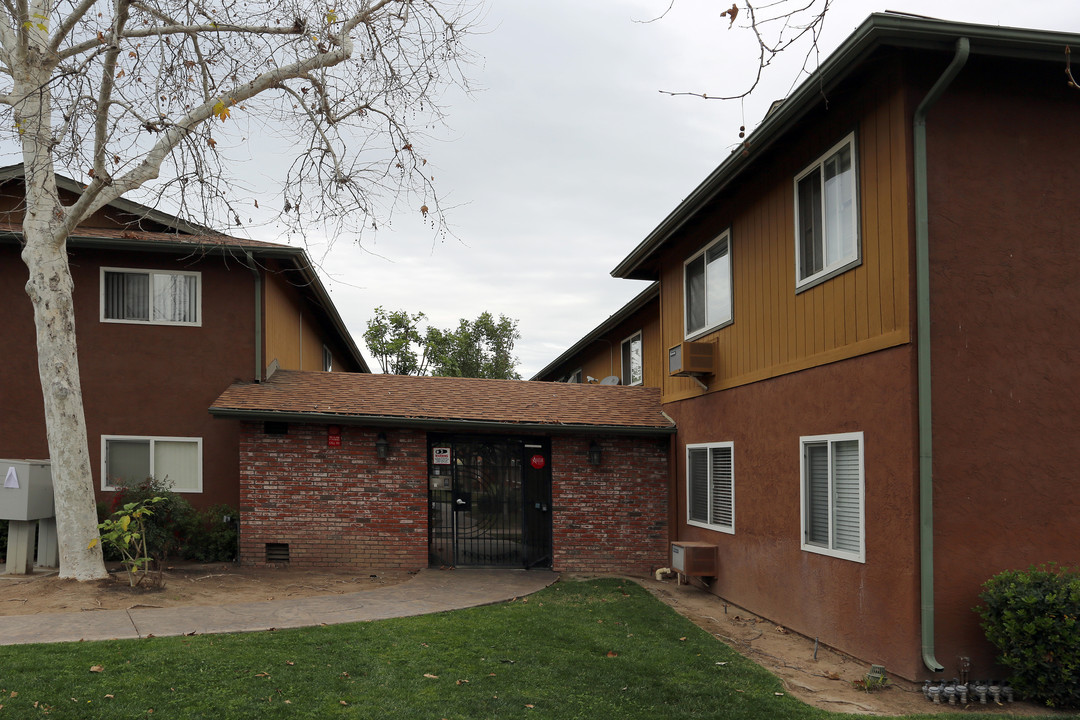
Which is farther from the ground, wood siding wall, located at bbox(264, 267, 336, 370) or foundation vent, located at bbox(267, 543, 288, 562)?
wood siding wall, located at bbox(264, 267, 336, 370)

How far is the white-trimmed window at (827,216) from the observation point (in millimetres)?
7492

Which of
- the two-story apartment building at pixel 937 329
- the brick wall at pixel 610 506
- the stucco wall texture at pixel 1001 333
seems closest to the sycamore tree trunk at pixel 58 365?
the brick wall at pixel 610 506

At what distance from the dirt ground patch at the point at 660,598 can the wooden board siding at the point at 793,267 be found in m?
2.83

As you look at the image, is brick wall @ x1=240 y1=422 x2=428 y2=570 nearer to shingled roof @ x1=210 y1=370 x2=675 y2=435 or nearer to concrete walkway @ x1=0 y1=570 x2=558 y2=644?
shingled roof @ x1=210 y1=370 x2=675 y2=435

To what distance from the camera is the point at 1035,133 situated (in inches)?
268

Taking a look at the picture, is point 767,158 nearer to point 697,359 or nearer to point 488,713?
point 697,359

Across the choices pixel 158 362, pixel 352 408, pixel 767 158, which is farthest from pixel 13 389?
pixel 767 158

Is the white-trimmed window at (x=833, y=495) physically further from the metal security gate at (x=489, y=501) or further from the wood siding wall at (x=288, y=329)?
the wood siding wall at (x=288, y=329)

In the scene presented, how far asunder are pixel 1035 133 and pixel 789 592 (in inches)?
199

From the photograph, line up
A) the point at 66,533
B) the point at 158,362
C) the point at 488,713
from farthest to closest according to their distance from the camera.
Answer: the point at 158,362
the point at 66,533
the point at 488,713

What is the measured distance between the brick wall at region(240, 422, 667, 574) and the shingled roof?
0.39 m

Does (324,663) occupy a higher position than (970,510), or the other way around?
(970,510)

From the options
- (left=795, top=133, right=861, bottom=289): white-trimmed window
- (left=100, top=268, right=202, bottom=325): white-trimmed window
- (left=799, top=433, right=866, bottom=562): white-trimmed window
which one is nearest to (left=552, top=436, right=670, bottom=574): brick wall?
(left=799, top=433, right=866, bottom=562): white-trimmed window

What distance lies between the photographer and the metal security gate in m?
12.6
